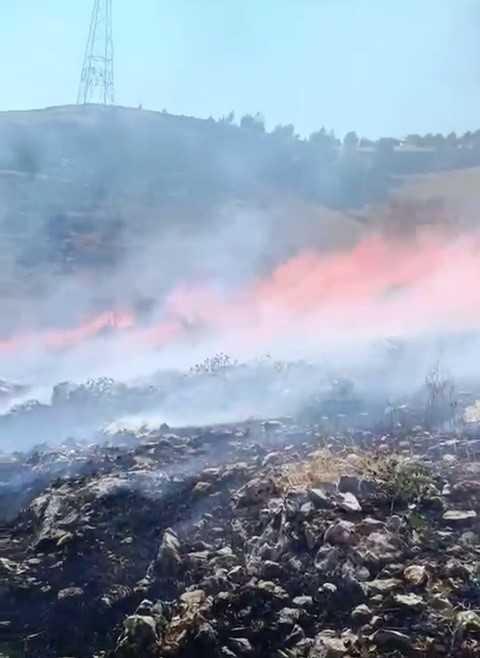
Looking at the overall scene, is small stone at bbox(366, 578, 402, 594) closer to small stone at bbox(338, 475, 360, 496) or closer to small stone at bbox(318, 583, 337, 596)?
small stone at bbox(318, 583, 337, 596)

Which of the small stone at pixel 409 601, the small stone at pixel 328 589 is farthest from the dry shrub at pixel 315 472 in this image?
the small stone at pixel 409 601

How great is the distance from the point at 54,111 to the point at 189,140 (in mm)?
9513

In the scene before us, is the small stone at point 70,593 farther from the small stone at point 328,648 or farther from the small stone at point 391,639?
the small stone at point 391,639

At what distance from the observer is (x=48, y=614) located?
654 centimetres

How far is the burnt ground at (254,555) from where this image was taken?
5.67 metres

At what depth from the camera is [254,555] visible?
6.58 m

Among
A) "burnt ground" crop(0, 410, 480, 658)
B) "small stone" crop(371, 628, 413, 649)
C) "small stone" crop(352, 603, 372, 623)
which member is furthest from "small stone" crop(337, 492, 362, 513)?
"small stone" crop(371, 628, 413, 649)

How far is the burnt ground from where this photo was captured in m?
5.67

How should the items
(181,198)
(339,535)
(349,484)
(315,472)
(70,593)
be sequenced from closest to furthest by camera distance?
(339,535)
(70,593)
(349,484)
(315,472)
(181,198)

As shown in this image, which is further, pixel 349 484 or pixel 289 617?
pixel 349 484

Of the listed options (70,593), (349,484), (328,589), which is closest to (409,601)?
(328,589)

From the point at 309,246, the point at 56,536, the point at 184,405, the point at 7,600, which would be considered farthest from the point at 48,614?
the point at 309,246

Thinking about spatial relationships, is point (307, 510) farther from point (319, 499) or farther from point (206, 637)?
point (206, 637)

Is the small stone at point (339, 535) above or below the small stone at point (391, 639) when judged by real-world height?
above
